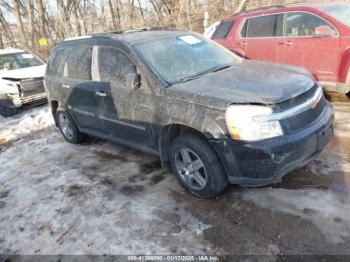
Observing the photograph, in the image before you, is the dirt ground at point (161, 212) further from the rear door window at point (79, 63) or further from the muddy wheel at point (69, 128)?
the rear door window at point (79, 63)

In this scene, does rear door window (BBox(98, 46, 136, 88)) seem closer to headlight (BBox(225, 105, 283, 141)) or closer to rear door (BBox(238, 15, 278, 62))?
headlight (BBox(225, 105, 283, 141))

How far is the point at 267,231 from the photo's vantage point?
290 cm

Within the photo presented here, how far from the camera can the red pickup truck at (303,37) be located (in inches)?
214

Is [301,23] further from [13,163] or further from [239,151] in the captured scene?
[13,163]

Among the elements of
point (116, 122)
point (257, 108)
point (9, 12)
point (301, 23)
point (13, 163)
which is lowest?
point (13, 163)

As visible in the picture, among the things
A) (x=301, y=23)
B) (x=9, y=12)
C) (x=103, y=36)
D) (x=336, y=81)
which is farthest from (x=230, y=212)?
(x=9, y=12)

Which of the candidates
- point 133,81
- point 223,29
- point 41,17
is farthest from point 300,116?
point 41,17

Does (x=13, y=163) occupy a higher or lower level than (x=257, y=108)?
lower

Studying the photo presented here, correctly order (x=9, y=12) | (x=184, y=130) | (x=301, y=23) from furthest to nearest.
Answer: (x=9, y=12) → (x=301, y=23) → (x=184, y=130)

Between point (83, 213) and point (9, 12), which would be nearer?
point (83, 213)

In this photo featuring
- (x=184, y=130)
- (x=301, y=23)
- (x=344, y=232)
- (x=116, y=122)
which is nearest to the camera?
(x=344, y=232)

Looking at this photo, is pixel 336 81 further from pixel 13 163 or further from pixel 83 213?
pixel 13 163

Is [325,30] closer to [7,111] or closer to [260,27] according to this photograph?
[260,27]

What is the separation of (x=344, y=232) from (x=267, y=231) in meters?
0.63
